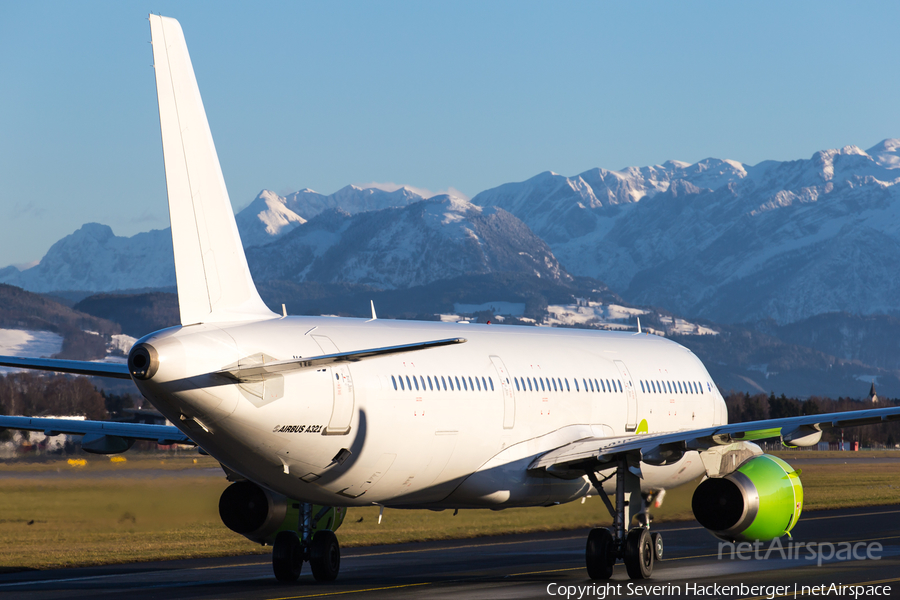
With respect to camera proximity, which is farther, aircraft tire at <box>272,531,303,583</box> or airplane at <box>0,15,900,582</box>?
aircraft tire at <box>272,531,303,583</box>

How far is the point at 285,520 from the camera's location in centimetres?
2156

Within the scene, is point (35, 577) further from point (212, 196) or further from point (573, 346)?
point (573, 346)

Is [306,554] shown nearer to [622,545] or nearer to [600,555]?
[600,555]

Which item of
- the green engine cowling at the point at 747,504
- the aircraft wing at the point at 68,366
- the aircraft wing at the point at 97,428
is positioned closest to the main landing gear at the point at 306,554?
the aircraft wing at the point at 97,428

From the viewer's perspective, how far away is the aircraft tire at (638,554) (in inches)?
819

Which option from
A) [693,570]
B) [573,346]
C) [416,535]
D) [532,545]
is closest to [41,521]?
[416,535]

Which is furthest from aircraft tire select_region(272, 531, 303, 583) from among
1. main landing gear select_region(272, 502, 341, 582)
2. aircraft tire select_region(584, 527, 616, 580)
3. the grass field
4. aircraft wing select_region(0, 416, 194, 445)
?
the grass field

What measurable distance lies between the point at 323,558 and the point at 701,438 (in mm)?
6960

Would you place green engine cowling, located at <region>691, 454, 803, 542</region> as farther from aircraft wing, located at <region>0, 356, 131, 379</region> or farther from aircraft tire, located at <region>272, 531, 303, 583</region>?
aircraft wing, located at <region>0, 356, 131, 379</region>

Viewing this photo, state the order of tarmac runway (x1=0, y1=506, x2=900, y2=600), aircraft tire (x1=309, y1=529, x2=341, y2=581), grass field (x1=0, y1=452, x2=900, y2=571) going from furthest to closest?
grass field (x1=0, y1=452, x2=900, y2=571)
aircraft tire (x1=309, y1=529, x2=341, y2=581)
tarmac runway (x1=0, y1=506, x2=900, y2=600)

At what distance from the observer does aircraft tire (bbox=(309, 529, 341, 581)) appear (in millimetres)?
21141

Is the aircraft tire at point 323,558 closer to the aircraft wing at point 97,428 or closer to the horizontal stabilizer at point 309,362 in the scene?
the aircraft wing at point 97,428

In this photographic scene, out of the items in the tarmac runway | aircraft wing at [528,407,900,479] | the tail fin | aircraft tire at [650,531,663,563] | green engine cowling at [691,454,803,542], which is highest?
the tail fin

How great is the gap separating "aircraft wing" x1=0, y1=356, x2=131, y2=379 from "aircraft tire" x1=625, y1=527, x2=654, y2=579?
9.28 m
